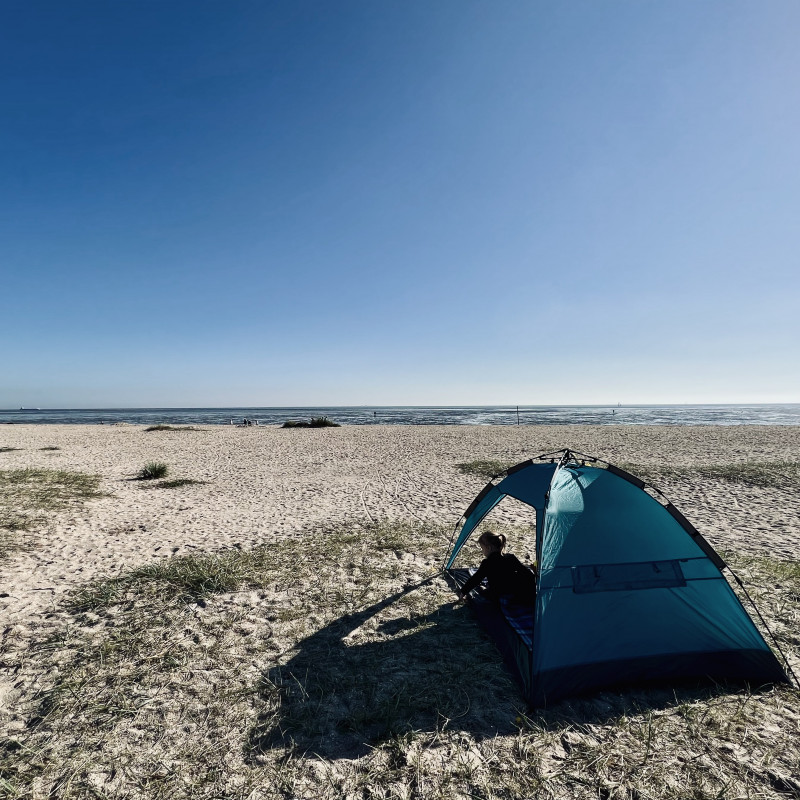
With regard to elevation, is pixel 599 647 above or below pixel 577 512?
below

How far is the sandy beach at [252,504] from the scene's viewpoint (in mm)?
6652

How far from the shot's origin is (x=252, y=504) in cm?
1180

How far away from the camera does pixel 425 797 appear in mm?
3061

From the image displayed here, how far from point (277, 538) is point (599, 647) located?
6.60 meters

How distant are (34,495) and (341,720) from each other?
1243cm

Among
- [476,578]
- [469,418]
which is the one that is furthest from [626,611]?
[469,418]

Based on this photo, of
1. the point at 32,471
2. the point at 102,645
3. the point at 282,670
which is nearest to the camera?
the point at 282,670

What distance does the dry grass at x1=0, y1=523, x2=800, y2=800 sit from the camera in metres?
3.17

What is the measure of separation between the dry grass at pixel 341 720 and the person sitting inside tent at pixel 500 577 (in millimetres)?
603

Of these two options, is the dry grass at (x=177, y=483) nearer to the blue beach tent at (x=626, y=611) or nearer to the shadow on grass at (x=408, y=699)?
the shadow on grass at (x=408, y=699)

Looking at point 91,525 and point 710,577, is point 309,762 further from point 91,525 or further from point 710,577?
point 91,525

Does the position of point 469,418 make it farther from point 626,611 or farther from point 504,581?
point 626,611

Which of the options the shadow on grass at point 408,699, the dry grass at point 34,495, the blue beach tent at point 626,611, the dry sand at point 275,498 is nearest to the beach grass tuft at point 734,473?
the dry sand at point 275,498

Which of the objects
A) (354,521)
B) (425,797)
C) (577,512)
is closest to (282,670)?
(425,797)
